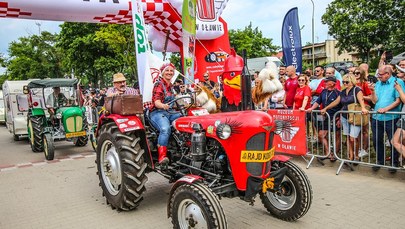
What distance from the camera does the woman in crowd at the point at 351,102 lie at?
5.55 metres

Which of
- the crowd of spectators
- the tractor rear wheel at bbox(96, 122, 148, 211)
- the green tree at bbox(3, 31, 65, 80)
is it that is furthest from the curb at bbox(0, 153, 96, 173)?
the green tree at bbox(3, 31, 65, 80)

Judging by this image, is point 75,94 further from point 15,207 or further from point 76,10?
point 15,207

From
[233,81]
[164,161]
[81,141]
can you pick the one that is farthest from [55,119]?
[233,81]

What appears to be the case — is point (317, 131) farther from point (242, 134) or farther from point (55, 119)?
point (55, 119)

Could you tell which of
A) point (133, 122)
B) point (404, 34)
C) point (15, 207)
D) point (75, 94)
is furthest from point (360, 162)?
point (404, 34)

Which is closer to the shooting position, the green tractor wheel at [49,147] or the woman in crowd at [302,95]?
the woman in crowd at [302,95]

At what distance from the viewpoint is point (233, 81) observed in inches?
163

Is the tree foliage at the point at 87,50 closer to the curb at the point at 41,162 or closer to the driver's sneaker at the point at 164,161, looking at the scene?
the curb at the point at 41,162

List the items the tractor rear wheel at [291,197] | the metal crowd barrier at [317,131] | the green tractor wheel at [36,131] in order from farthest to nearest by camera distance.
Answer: the green tractor wheel at [36,131] → the metal crowd barrier at [317,131] → the tractor rear wheel at [291,197]

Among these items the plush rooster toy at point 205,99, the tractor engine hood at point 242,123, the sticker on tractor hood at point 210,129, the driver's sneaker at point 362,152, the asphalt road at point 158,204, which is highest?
the plush rooster toy at point 205,99

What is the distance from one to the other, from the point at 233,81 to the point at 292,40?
685 cm

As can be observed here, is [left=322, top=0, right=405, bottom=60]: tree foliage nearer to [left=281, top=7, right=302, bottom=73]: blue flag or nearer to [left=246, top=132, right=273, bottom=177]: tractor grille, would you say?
[left=281, top=7, right=302, bottom=73]: blue flag

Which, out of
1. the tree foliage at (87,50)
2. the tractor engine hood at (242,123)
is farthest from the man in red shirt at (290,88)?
the tree foliage at (87,50)

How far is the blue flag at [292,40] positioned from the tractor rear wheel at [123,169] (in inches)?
280
